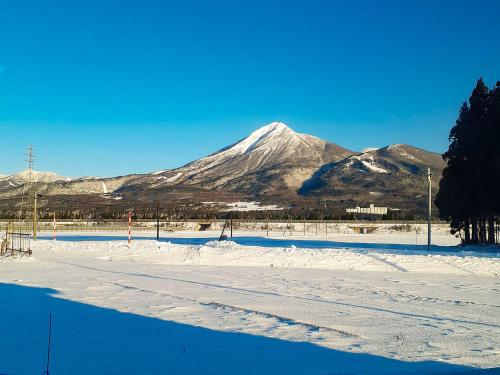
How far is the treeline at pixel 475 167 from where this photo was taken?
2845cm

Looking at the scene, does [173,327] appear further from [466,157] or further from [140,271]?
[466,157]

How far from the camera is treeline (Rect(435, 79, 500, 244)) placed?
93.4ft

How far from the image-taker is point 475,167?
100 ft

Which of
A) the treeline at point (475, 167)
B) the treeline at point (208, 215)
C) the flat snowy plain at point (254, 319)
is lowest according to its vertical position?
the flat snowy plain at point (254, 319)

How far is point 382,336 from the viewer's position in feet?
27.5

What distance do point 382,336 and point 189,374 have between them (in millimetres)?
3521

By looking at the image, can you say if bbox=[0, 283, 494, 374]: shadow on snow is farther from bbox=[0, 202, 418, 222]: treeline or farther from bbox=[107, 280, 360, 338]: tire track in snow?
bbox=[0, 202, 418, 222]: treeline

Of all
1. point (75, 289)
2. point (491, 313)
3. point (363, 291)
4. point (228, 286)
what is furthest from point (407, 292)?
point (75, 289)

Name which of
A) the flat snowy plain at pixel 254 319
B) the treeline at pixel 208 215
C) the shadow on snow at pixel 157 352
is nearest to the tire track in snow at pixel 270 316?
the flat snowy plain at pixel 254 319

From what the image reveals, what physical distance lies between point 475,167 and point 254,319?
25011 mm

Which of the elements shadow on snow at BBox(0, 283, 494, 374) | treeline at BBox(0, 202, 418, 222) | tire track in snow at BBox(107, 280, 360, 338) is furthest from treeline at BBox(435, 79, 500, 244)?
treeline at BBox(0, 202, 418, 222)

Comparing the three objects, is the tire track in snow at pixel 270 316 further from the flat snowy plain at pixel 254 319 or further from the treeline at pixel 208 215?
the treeline at pixel 208 215

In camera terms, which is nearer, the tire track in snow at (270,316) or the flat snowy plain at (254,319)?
the flat snowy plain at (254,319)

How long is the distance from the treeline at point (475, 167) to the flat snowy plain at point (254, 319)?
10.3 metres
